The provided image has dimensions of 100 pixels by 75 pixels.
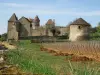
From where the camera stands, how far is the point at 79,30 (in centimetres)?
6900

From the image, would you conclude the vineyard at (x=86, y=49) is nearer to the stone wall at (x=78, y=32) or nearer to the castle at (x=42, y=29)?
the stone wall at (x=78, y=32)

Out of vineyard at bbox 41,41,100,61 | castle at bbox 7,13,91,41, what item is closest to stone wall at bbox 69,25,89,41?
castle at bbox 7,13,91,41

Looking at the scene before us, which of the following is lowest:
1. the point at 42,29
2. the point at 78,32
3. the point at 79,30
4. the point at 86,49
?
the point at 86,49

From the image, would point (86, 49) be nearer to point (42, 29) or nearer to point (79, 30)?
point (79, 30)

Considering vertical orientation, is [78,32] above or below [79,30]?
below

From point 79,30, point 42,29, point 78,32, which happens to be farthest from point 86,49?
point 42,29

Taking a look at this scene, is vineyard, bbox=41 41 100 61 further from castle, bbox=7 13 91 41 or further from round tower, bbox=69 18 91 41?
castle, bbox=7 13 91 41

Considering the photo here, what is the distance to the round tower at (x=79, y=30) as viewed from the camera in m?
66.9

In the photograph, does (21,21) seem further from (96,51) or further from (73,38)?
(96,51)

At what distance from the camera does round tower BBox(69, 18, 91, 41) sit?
66875mm

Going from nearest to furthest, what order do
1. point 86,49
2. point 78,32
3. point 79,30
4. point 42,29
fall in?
point 86,49 → point 78,32 → point 79,30 → point 42,29

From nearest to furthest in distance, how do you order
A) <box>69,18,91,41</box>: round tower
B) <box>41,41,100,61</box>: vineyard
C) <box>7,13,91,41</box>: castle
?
<box>41,41,100,61</box>: vineyard, <box>69,18,91,41</box>: round tower, <box>7,13,91,41</box>: castle

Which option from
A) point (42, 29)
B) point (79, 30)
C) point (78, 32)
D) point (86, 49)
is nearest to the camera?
point (86, 49)

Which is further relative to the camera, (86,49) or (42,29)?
(42,29)
